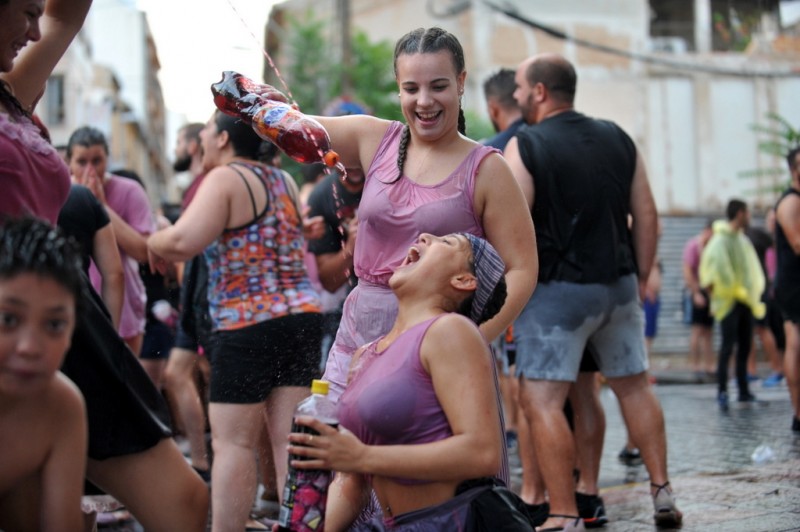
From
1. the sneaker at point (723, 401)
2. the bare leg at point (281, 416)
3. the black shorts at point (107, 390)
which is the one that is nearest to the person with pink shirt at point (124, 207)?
the bare leg at point (281, 416)

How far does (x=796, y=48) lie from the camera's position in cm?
3538

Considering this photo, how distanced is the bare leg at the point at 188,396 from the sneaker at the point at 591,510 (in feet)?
8.94

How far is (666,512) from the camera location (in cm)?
539

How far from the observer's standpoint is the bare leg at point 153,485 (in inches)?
132

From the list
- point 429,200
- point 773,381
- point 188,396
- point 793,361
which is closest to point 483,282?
point 429,200

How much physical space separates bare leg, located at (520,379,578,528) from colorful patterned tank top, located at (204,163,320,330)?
45.3 inches

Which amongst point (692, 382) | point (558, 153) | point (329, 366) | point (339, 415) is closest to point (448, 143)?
point (329, 366)

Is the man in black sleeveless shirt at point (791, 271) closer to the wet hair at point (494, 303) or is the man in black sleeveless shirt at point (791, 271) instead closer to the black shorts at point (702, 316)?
the wet hair at point (494, 303)

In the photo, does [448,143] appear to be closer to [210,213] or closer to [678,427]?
[210,213]

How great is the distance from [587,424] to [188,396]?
270cm

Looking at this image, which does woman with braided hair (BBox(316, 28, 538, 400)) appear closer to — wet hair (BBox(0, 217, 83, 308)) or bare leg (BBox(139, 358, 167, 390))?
wet hair (BBox(0, 217, 83, 308))

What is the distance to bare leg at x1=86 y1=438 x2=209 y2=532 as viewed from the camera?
3.36 meters

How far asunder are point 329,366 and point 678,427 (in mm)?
6471

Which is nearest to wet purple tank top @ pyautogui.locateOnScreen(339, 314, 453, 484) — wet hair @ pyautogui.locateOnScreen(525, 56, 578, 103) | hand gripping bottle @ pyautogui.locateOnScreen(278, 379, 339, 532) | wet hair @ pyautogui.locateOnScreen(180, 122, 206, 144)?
hand gripping bottle @ pyautogui.locateOnScreen(278, 379, 339, 532)
